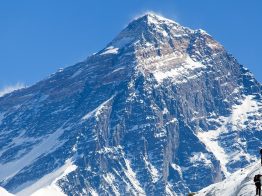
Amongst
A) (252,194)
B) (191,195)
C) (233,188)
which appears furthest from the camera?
(191,195)

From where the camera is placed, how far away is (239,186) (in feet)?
365

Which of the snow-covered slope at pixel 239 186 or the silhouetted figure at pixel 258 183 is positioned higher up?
the snow-covered slope at pixel 239 186

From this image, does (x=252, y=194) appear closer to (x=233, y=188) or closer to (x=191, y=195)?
(x=233, y=188)

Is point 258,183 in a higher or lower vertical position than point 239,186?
lower

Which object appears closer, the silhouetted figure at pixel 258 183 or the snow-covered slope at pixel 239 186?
the silhouetted figure at pixel 258 183

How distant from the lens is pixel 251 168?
119 m

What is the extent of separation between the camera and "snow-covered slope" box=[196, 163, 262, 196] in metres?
107

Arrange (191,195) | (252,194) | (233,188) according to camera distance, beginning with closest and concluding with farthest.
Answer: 1. (252,194)
2. (233,188)
3. (191,195)

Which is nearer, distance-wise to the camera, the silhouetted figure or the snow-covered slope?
the silhouetted figure

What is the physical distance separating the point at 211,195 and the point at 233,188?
14.0ft

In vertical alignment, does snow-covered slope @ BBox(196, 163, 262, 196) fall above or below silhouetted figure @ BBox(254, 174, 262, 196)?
above

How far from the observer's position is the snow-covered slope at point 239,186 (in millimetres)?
106625

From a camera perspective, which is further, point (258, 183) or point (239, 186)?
point (239, 186)

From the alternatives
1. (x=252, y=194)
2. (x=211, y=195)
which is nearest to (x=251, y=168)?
(x=211, y=195)
